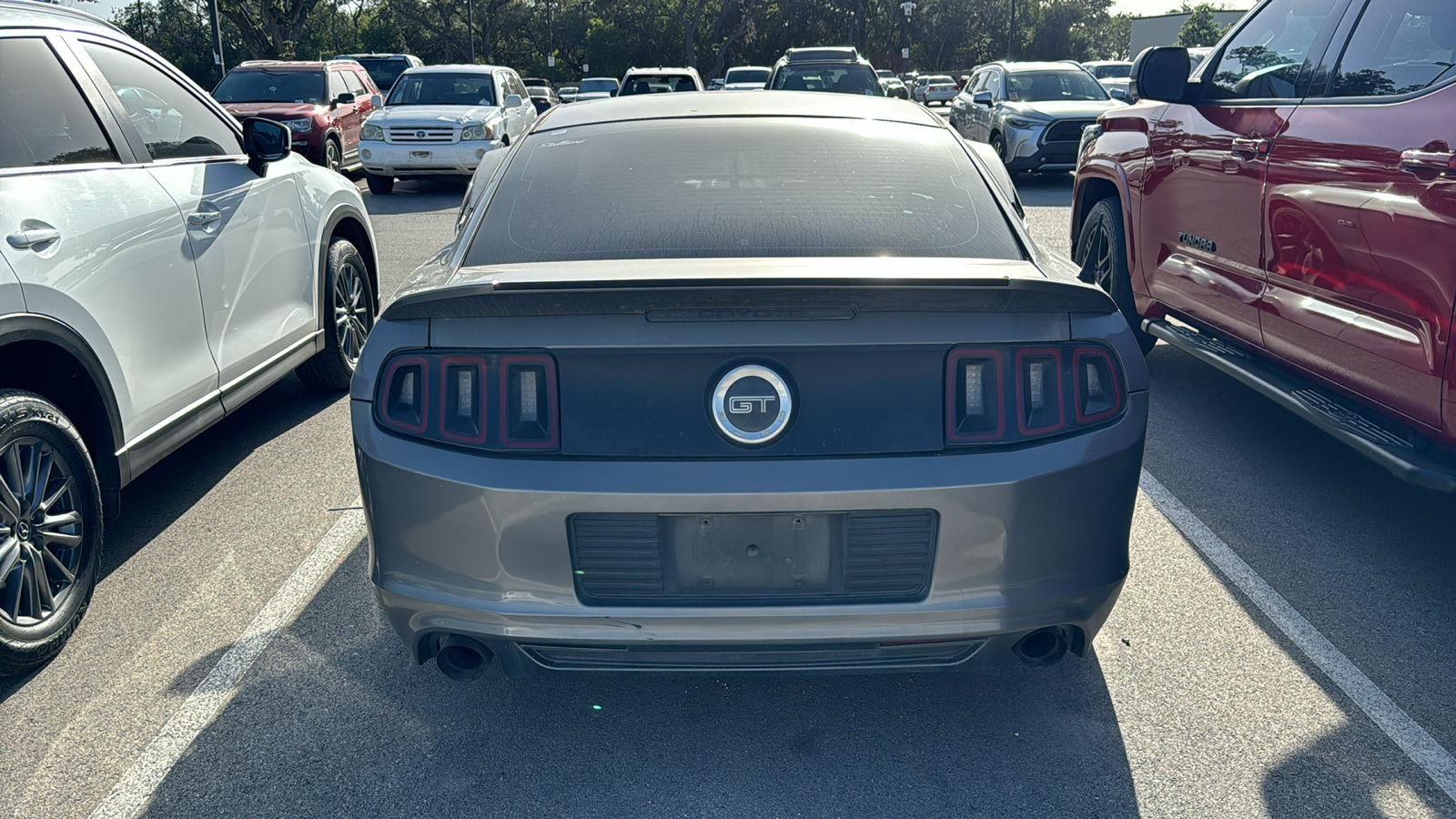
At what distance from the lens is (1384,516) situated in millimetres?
4543

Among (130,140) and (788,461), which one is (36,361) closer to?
(130,140)

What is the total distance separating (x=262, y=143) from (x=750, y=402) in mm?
3421

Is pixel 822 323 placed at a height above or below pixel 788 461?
above

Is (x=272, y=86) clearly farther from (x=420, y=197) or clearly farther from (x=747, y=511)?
(x=747, y=511)

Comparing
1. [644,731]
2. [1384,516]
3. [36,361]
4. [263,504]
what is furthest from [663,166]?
[1384,516]

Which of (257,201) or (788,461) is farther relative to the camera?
(257,201)

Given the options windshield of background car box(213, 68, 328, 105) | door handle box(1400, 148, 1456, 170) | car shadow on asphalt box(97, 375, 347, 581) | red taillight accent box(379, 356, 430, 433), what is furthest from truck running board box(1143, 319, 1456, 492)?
windshield of background car box(213, 68, 328, 105)

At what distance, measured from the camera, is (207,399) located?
4.52 m

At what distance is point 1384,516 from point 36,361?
476 cm

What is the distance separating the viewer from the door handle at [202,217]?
4.44 m

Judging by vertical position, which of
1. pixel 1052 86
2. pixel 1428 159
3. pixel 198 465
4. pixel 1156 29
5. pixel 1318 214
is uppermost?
pixel 1428 159

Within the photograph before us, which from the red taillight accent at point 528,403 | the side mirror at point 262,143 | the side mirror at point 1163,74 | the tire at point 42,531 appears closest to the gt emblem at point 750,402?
the red taillight accent at point 528,403

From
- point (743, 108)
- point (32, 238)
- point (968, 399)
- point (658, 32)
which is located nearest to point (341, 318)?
point (32, 238)

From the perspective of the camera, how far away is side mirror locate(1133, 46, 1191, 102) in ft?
17.7
